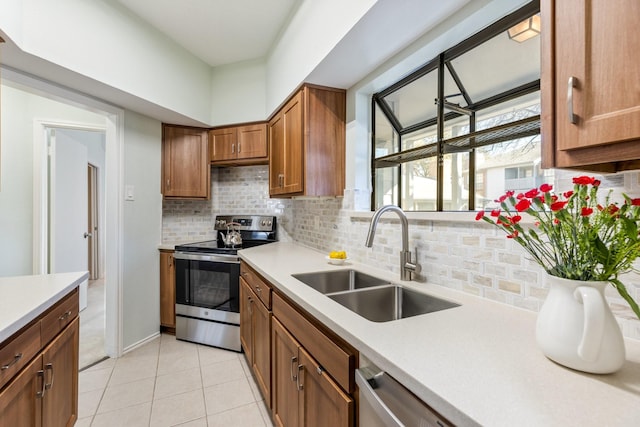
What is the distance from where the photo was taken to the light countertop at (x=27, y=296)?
1017 mm

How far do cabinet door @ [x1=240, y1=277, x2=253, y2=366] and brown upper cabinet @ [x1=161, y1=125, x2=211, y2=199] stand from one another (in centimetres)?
123

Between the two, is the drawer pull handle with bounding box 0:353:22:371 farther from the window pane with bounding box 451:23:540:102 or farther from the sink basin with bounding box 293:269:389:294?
the window pane with bounding box 451:23:540:102

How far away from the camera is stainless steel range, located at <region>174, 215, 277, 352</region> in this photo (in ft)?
8.48

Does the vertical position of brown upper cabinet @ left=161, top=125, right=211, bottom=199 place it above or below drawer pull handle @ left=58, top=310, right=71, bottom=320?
above

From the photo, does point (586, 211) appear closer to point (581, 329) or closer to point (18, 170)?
point (581, 329)

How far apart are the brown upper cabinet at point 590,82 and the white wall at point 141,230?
2905 mm

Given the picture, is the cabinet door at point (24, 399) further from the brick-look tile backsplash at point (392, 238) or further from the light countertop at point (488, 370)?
the brick-look tile backsplash at point (392, 238)

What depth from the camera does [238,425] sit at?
174 cm

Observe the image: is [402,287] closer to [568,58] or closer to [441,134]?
[441,134]

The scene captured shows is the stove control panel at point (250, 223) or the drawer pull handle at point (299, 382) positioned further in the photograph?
the stove control panel at point (250, 223)

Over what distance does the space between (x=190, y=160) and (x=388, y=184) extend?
6.80 ft

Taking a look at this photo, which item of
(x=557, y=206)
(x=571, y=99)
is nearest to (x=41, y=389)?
(x=557, y=206)

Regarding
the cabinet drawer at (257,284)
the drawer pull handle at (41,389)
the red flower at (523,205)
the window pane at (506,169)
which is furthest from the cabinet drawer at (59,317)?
the window pane at (506,169)

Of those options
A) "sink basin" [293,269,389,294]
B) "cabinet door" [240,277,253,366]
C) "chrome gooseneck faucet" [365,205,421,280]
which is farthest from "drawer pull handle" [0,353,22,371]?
"chrome gooseneck faucet" [365,205,421,280]
